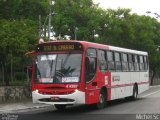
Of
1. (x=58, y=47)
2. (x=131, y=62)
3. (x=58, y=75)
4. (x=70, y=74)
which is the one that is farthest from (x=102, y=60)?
(x=131, y=62)

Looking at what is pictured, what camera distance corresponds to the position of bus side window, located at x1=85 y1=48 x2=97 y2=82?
62.6 feet

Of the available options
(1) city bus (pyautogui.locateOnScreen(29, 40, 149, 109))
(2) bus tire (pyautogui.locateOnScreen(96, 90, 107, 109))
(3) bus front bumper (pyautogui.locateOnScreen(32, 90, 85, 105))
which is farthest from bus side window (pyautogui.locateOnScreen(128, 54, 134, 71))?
(3) bus front bumper (pyautogui.locateOnScreen(32, 90, 85, 105))

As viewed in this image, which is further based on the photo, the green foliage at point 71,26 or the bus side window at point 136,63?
the bus side window at point 136,63

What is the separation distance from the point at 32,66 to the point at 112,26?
103 ft

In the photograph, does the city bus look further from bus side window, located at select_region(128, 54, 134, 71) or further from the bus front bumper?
bus side window, located at select_region(128, 54, 134, 71)

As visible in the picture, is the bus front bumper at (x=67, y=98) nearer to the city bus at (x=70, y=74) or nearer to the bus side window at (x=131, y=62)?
the city bus at (x=70, y=74)

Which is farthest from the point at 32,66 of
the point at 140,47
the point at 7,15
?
the point at 140,47

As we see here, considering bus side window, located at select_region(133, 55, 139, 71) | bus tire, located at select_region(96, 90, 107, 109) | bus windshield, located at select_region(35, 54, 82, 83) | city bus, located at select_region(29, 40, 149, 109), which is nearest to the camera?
city bus, located at select_region(29, 40, 149, 109)

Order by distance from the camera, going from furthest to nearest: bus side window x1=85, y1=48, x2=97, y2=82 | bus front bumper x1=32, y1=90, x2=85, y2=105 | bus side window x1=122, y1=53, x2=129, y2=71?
bus side window x1=122, y1=53, x2=129, y2=71
bus side window x1=85, y1=48, x2=97, y2=82
bus front bumper x1=32, y1=90, x2=85, y2=105

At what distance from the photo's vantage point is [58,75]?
18.8 meters

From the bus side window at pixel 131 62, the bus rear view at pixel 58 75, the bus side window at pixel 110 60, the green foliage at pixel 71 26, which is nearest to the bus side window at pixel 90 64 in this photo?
the bus rear view at pixel 58 75

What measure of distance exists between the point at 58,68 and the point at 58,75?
0.31 metres

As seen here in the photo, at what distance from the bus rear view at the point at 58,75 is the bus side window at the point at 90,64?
15.8 inches

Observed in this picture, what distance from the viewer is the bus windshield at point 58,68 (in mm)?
18688
